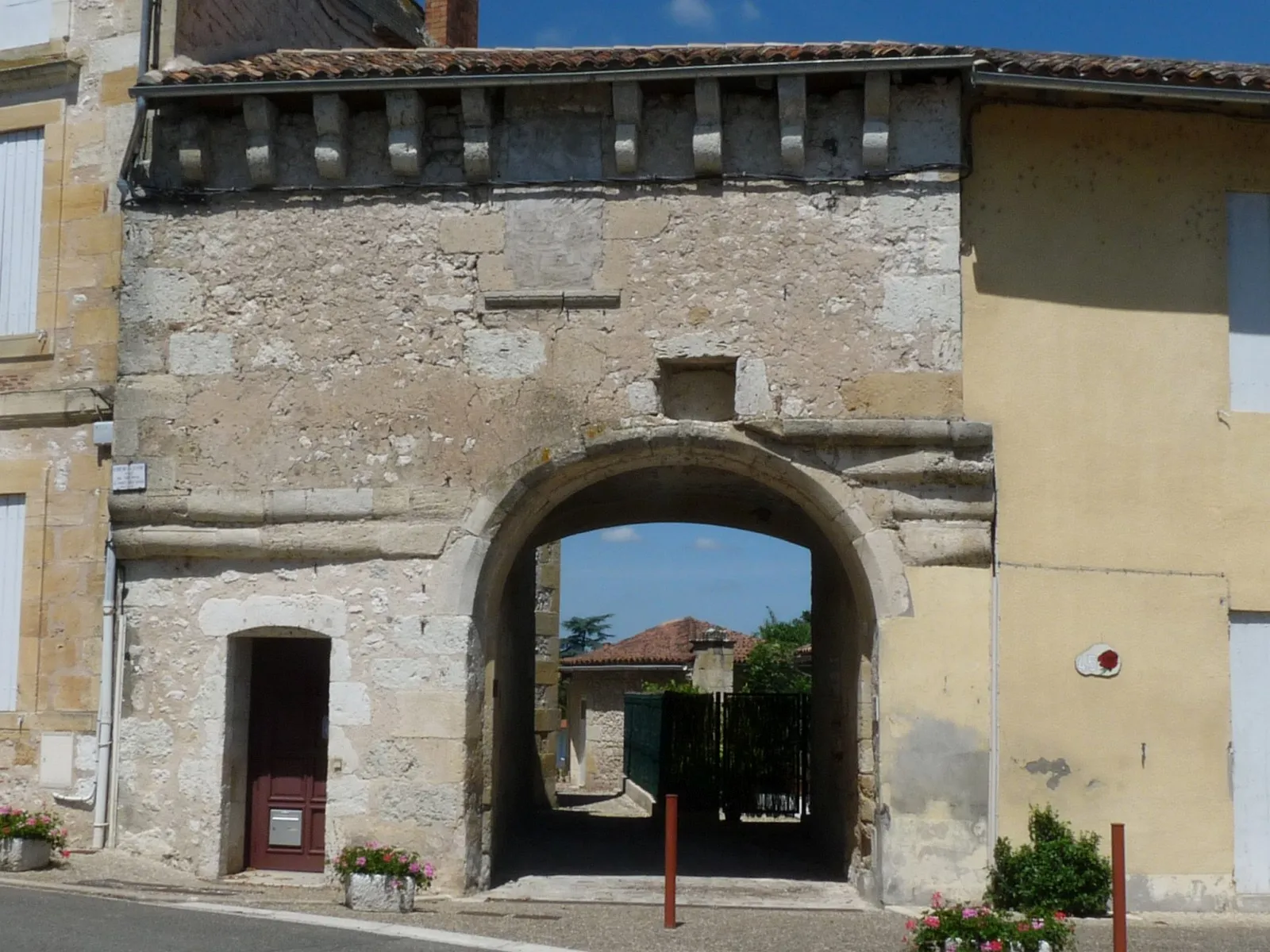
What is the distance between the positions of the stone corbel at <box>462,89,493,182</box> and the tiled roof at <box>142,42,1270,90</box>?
0.53 ft

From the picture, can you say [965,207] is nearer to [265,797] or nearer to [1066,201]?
[1066,201]

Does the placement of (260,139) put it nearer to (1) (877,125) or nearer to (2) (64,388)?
(2) (64,388)

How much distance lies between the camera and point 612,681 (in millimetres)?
25375

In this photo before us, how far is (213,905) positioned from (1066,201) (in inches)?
261

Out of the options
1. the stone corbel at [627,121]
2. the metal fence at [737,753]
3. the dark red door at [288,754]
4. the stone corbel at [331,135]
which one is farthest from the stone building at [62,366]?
the metal fence at [737,753]

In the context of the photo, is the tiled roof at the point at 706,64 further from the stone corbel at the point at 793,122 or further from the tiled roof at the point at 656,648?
the tiled roof at the point at 656,648

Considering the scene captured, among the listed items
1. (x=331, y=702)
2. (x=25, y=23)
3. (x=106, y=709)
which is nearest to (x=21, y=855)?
(x=106, y=709)

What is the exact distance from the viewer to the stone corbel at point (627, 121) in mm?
9023

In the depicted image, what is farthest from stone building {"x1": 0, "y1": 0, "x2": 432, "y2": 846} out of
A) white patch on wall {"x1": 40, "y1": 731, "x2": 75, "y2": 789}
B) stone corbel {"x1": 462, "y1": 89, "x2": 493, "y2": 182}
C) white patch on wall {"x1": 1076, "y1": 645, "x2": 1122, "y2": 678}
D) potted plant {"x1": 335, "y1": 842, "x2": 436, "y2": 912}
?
white patch on wall {"x1": 1076, "y1": 645, "x2": 1122, "y2": 678}

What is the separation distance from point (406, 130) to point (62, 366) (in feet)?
9.37

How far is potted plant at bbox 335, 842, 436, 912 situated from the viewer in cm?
809

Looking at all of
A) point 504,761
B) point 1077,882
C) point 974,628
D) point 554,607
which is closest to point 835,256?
point 974,628

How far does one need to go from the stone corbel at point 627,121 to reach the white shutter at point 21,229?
4.06 m

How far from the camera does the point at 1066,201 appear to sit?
361 inches
